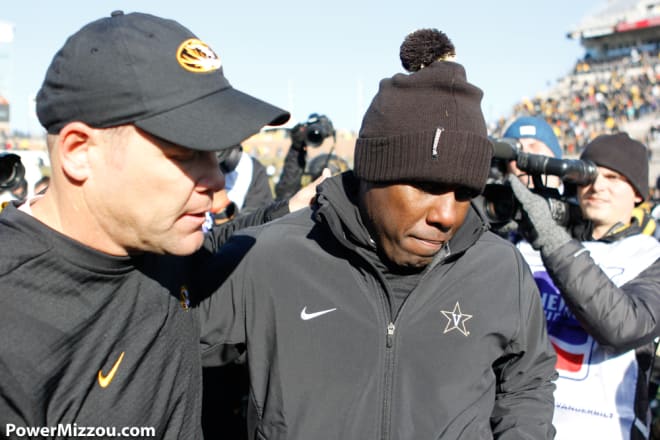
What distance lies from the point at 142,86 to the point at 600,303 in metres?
1.96

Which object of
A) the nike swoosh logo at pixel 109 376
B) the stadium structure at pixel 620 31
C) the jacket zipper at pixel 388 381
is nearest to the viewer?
the nike swoosh logo at pixel 109 376

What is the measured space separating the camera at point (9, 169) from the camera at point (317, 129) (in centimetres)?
321

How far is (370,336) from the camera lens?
1.90 metres

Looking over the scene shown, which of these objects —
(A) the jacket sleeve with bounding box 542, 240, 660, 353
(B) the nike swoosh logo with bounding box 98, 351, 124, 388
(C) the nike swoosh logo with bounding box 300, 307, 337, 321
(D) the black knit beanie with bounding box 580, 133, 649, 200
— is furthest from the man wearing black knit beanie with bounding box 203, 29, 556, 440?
(D) the black knit beanie with bounding box 580, 133, 649, 200

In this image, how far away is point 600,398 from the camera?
8.93ft

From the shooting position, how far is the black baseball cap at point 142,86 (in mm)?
1380

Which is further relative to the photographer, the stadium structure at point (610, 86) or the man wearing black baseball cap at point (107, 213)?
the stadium structure at point (610, 86)

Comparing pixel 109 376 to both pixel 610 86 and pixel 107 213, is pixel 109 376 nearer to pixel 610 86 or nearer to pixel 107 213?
pixel 107 213

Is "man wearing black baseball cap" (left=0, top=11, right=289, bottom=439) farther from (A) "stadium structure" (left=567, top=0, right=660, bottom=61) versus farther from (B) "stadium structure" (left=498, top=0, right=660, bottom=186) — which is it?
(A) "stadium structure" (left=567, top=0, right=660, bottom=61)

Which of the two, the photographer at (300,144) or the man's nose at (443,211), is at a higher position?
the man's nose at (443,211)

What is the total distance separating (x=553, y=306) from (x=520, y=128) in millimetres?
1531

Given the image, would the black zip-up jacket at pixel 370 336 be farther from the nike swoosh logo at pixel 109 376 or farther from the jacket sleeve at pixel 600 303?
the jacket sleeve at pixel 600 303

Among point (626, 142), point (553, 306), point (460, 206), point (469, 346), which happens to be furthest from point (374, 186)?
point (626, 142)
